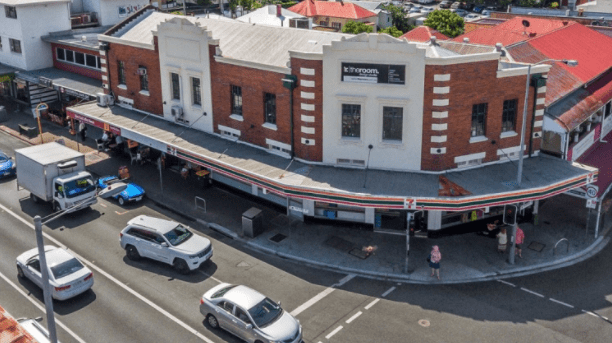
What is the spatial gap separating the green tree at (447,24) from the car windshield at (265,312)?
59506 mm

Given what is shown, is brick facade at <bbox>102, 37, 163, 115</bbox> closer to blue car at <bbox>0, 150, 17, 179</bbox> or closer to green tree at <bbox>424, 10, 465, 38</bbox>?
blue car at <bbox>0, 150, 17, 179</bbox>

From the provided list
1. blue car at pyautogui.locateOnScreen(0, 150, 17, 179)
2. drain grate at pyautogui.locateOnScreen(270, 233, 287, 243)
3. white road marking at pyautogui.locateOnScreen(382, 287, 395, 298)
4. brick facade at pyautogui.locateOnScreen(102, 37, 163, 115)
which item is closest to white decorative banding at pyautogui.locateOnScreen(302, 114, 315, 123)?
drain grate at pyautogui.locateOnScreen(270, 233, 287, 243)

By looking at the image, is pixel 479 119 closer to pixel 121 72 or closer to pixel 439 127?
pixel 439 127

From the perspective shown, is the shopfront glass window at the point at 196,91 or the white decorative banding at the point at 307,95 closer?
the white decorative banding at the point at 307,95

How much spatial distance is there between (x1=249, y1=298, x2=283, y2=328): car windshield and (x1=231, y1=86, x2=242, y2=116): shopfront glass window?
1650 cm

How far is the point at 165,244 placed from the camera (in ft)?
107

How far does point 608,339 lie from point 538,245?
28.2 feet

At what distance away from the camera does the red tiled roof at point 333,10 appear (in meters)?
104

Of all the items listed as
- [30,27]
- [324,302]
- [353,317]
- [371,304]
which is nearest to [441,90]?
[371,304]

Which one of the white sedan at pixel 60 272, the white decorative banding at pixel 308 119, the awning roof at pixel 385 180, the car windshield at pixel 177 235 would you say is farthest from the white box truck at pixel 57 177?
the white decorative banding at pixel 308 119

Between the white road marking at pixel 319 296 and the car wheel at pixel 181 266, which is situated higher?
the car wheel at pixel 181 266

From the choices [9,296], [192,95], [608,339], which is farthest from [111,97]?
[608,339]

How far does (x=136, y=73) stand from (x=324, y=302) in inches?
1000

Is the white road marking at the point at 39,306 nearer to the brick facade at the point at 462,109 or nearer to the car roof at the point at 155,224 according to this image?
the car roof at the point at 155,224
